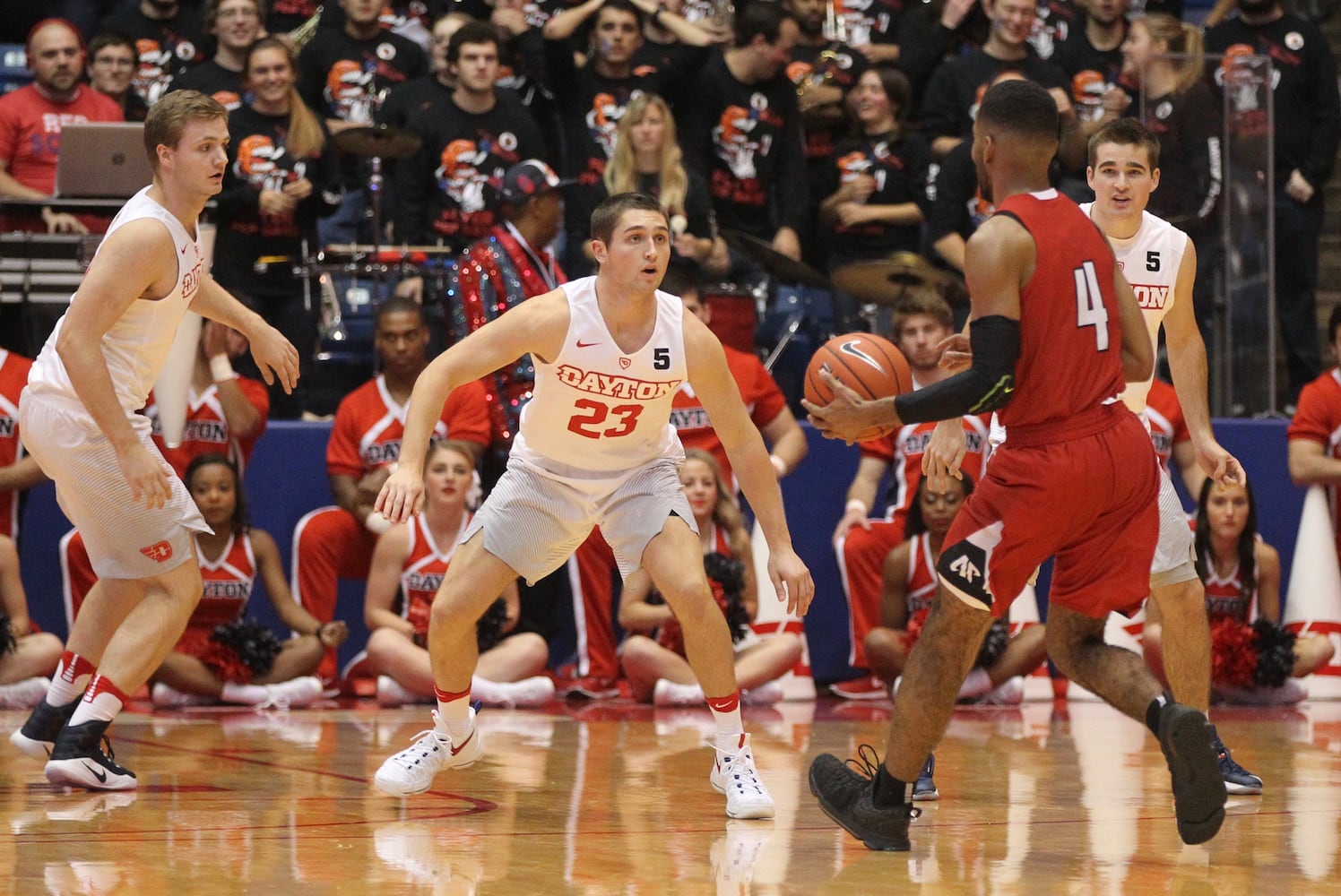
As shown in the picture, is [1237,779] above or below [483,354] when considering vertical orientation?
below

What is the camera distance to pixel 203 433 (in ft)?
32.2

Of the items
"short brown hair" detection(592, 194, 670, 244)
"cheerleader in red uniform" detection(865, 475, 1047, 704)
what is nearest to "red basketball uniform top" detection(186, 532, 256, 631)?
"cheerleader in red uniform" detection(865, 475, 1047, 704)

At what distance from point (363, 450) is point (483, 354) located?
13.5ft

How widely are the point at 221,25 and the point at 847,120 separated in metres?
4.19

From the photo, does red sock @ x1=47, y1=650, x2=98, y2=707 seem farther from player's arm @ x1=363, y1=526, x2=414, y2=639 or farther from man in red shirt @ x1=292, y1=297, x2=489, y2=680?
man in red shirt @ x1=292, y1=297, x2=489, y2=680

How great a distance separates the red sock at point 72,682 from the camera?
6.62 meters

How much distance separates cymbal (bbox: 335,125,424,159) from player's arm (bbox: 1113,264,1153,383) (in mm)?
6593

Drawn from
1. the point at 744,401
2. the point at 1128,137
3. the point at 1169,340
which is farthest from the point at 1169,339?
the point at 744,401

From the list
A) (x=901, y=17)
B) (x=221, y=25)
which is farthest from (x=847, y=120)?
(x=221, y=25)

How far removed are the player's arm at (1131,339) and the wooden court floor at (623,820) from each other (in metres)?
1.36

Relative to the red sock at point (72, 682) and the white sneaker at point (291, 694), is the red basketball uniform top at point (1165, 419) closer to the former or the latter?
the white sneaker at point (291, 694)

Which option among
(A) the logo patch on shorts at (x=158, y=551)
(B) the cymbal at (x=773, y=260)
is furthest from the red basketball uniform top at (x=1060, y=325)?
(B) the cymbal at (x=773, y=260)

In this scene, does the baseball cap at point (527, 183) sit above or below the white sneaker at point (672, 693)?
above

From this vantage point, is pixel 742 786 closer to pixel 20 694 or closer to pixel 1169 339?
pixel 1169 339
